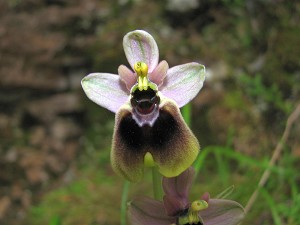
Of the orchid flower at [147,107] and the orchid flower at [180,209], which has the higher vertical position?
the orchid flower at [147,107]

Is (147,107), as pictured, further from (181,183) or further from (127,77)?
(181,183)

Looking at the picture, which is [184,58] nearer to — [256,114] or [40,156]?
[256,114]

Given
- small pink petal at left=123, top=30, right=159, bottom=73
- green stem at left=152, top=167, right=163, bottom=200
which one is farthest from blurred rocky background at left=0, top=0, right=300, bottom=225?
small pink petal at left=123, top=30, right=159, bottom=73

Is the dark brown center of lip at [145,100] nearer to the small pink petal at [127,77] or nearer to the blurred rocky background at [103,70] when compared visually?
the small pink petal at [127,77]

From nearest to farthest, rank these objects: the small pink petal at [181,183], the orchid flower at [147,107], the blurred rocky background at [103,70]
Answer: the orchid flower at [147,107] → the small pink petal at [181,183] → the blurred rocky background at [103,70]

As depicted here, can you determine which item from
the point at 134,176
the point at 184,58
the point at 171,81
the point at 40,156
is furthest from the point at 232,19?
the point at 134,176

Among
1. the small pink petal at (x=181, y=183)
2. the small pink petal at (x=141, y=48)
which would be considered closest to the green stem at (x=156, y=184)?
the small pink petal at (x=181, y=183)
